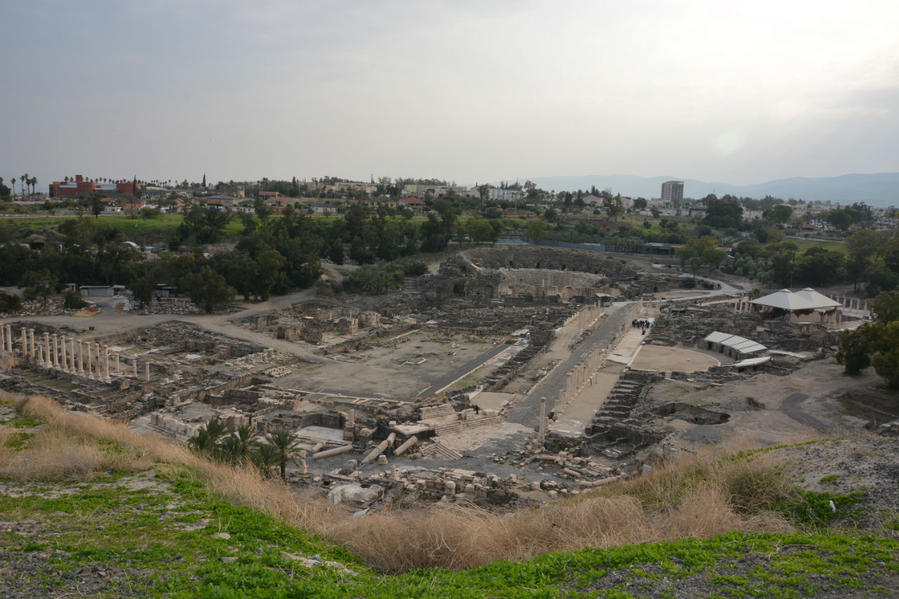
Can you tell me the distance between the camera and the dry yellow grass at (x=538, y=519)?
10.1m

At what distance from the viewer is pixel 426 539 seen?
1027 centimetres

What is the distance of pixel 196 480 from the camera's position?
1277 centimetres

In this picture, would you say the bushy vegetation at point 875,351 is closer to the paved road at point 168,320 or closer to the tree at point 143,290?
the paved road at point 168,320

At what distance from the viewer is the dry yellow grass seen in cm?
1005

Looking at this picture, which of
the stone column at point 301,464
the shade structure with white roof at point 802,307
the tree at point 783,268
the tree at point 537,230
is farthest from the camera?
the tree at point 537,230

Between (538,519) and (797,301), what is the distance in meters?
42.3

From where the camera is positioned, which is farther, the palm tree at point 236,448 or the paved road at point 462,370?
the paved road at point 462,370

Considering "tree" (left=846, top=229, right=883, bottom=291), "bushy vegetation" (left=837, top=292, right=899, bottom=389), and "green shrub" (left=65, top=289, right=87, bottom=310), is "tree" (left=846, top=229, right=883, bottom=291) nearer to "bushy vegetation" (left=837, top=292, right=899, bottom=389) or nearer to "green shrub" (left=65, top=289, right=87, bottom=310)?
"bushy vegetation" (left=837, top=292, right=899, bottom=389)

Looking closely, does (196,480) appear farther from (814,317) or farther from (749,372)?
(814,317)

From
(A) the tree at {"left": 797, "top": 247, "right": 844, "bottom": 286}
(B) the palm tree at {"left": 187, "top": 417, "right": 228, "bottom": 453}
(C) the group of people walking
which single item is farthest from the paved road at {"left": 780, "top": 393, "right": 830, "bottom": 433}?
(A) the tree at {"left": 797, "top": 247, "right": 844, "bottom": 286}

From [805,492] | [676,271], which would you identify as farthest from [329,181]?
[805,492]

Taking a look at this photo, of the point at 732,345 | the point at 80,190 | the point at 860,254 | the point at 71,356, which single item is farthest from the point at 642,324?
the point at 80,190

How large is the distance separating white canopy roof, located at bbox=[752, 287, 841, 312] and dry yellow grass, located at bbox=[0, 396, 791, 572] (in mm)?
36508

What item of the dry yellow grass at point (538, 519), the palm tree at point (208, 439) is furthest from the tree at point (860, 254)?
the palm tree at point (208, 439)
